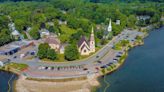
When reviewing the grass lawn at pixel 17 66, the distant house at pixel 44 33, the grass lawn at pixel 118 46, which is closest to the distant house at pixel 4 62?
the grass lawn at pixel 17 66

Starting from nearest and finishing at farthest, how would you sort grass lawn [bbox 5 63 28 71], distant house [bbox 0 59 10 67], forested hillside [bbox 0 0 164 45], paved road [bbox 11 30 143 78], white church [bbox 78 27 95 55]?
1. paved road [bbox 11 30 143 78]
2. grass lawn [bbox 5 63 28 71]
3. distant house [bbox 0 59 10 67]
4. white church [bbox 78 27 95 55]
5. forested hillside [bbox 0 0 164 45]

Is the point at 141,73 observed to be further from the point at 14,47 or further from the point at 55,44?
the point at 14,47

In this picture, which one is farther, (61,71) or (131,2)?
(131,2)

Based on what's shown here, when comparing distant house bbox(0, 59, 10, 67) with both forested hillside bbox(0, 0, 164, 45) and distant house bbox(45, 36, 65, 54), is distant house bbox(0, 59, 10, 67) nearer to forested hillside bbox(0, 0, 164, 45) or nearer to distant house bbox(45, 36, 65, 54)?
forested hillside bbox(0, 0, 164, 45)

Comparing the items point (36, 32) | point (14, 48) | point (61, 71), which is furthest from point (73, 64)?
point (36, 32)

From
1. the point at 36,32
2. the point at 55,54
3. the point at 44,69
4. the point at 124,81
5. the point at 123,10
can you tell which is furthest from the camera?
the point at 123,10

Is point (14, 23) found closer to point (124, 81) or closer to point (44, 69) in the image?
point (44, 69)

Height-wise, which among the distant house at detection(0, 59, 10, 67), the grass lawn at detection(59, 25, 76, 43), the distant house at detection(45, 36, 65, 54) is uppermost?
the distant house at detection(45, 36, 65, 54)

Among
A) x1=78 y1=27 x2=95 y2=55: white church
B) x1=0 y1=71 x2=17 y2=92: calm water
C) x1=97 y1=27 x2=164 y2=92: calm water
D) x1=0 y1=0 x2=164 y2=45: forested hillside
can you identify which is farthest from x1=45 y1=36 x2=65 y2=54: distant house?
x1=97 y1=27 x2=164 y2=92: calm water
